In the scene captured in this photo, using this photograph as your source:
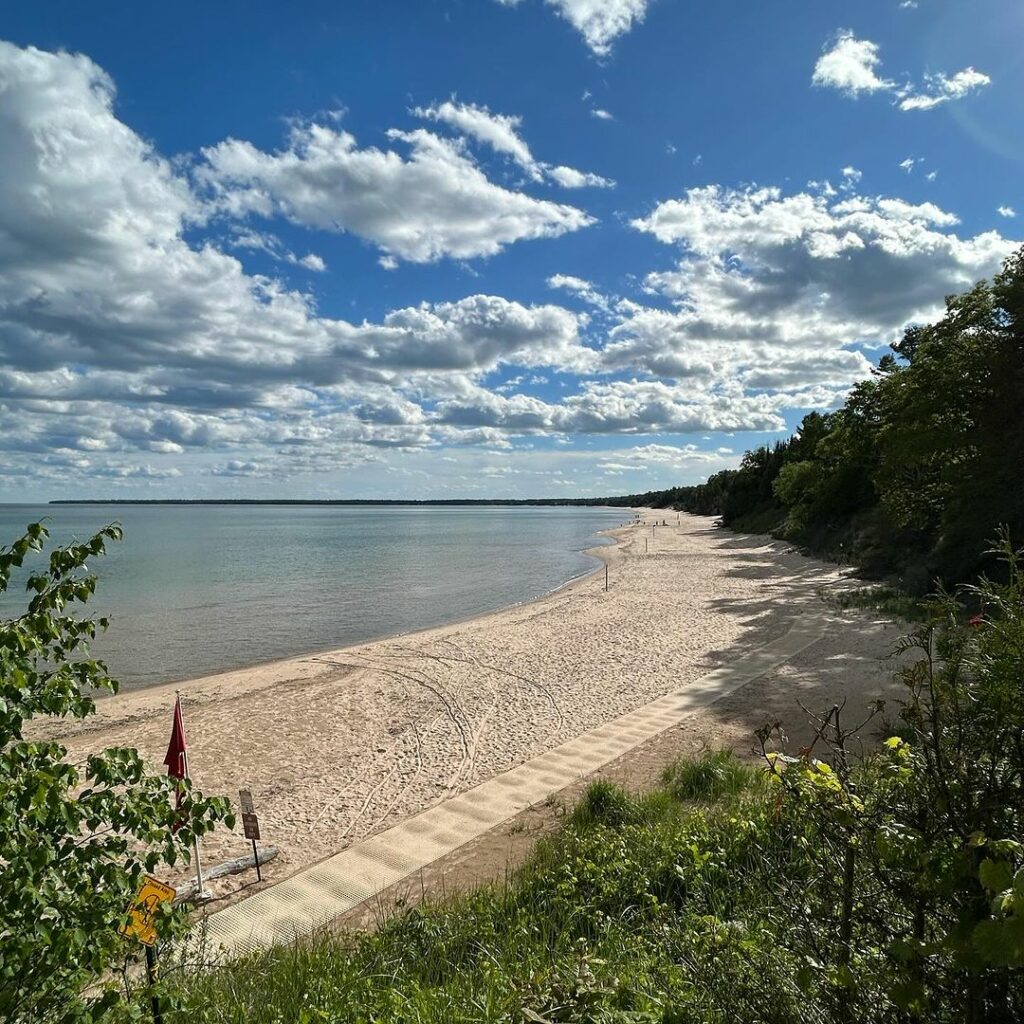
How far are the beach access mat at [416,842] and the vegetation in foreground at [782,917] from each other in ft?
4.58

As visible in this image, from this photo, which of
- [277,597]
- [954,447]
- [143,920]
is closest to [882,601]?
[954,447]

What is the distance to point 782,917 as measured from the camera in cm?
447

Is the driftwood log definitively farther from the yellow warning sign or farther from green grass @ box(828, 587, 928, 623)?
green grass @ box(828, 587, 928, 623)

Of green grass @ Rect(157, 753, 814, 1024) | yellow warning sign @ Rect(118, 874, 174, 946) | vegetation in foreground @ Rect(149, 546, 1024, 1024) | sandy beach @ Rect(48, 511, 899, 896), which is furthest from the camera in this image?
sandy beach @ Rect(48, 511, 899, 896)

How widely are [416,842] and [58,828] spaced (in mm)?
6333

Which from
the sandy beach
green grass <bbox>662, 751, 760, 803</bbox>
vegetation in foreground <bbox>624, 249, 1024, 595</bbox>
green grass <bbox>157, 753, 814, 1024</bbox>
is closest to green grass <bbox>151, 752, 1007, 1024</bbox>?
green grass <bbox>157, 753, 814, 1024</bbox>

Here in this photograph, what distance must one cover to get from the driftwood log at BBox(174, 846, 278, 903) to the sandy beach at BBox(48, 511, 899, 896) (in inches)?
6.6

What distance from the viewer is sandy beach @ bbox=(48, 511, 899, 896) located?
10680 mm

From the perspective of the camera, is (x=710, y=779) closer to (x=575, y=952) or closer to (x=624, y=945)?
(x=624, y=945)

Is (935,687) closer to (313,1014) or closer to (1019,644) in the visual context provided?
(1019,644)

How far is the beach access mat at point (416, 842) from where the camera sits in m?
6.95

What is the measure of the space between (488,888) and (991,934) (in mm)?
6140

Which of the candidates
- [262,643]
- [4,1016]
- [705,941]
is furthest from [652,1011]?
[262,643]

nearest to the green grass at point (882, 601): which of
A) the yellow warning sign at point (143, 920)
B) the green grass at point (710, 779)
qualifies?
the green grass at point (710, 779)
